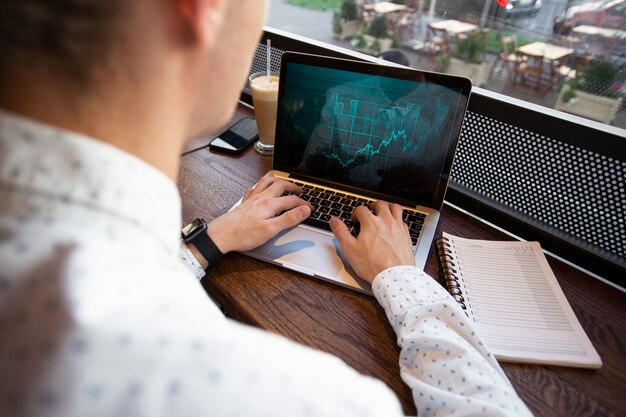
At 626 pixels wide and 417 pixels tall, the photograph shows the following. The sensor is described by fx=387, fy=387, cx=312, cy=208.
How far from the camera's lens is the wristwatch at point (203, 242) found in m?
0.76

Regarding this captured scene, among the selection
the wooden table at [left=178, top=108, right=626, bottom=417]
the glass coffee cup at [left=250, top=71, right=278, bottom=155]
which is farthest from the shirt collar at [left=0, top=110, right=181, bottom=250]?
the glass coffee cup at [left=250, top=71, right=278, bottom=155]

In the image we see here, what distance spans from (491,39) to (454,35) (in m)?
0.15

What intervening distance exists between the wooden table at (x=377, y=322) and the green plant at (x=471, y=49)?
1064 mm

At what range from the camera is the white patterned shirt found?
25cm

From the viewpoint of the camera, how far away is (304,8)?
2.17m

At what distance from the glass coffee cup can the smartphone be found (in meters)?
0.04

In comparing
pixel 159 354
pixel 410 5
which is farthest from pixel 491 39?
pixel 159 354

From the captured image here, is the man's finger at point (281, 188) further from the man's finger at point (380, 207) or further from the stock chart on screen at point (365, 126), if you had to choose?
the man's finger at point (380, 207)

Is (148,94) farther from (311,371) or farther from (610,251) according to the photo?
(610,251)

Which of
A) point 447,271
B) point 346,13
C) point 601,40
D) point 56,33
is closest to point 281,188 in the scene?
point 447,271

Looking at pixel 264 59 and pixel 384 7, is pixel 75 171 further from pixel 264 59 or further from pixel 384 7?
pixel 384 7

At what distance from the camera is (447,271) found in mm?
734

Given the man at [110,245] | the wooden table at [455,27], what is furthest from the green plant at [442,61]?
the man at [110,245]

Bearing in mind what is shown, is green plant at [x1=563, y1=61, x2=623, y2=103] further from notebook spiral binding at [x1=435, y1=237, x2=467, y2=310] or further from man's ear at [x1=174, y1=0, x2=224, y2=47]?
man's ear at [x1=174, y1=0, x2=224, y2=47]
